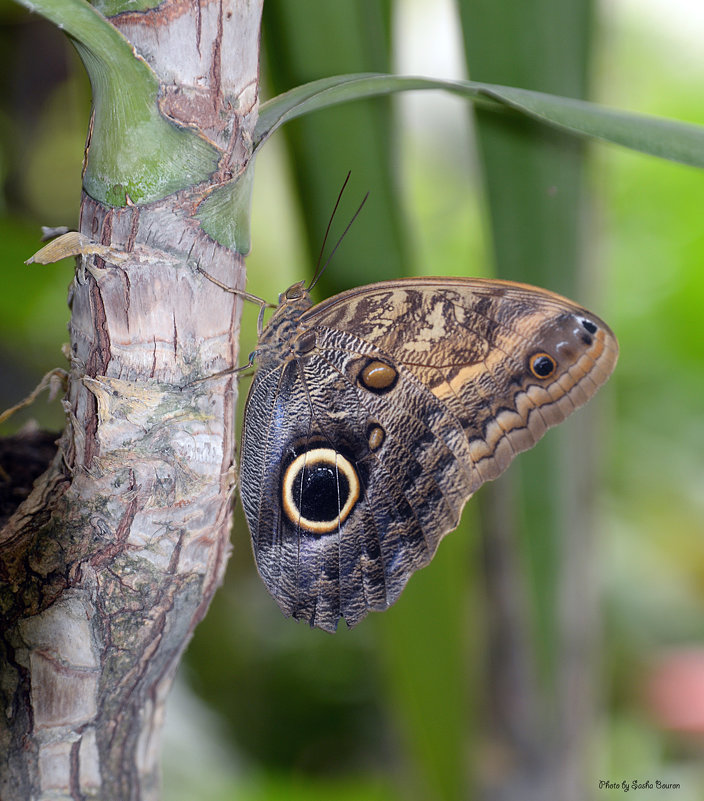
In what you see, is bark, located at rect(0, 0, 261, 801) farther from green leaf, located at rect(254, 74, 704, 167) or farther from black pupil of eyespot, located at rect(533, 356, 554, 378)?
black pupil of eyespot, located at rect(533, 356, 554, 378)

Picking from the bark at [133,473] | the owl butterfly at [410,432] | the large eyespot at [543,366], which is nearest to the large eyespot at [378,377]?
the owl butterfly at [410,432]

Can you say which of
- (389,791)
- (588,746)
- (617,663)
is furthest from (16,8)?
(617,663)

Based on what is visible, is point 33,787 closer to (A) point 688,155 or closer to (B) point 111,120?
(B) point 111,120

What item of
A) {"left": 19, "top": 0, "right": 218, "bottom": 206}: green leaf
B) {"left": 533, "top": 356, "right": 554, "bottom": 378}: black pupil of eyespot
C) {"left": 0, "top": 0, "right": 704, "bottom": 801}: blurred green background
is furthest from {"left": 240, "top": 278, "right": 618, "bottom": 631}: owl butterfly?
{"left": 19, "top": 0, "right": 218, "bottom": 206}: green leaf

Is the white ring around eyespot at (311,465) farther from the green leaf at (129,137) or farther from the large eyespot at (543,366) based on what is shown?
the green leaf at (129,137)

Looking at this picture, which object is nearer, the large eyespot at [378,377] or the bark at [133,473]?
the bark at [133,473]

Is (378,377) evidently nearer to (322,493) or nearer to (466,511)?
(322,493)
